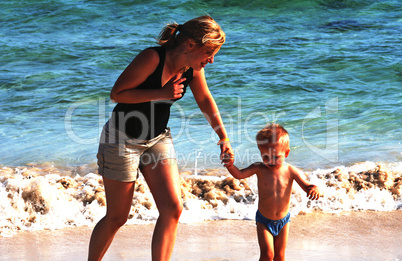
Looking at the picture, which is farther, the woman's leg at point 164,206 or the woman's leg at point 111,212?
Result: the woman's leg at point 111,212

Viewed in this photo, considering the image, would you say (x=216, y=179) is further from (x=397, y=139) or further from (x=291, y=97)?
(x=291, y=97)

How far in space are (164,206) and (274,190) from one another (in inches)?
32.3

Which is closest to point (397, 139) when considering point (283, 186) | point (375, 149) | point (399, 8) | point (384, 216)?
point (375, 149)

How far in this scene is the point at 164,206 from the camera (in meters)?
3.07

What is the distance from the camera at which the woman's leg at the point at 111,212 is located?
317cm

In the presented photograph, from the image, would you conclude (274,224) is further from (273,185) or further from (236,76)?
(236,76)

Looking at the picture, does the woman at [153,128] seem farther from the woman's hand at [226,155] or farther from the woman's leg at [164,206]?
the woman's hand at [226,155]

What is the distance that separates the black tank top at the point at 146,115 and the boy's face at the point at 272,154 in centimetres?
68

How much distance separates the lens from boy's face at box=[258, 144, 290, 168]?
341 cm

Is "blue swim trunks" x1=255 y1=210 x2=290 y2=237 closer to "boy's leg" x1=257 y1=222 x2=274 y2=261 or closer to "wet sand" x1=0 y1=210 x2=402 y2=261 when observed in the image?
"boy's leg" x1=257 y1=222 x2=274 y2=261

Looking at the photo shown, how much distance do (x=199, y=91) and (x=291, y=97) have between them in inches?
236

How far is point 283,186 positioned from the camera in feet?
11.6

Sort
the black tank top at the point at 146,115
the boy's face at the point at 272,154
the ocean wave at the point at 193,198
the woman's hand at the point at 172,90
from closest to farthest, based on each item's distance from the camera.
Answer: the woman's hand at the point at 172,90 < the black tank top at the point at 146,115 < the boy's face at the point at 272,154 < the ocean wave at the point at 193,198

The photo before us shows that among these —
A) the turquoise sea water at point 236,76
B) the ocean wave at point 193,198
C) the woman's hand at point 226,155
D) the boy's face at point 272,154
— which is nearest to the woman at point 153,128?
the woman's hand at point 226,155
